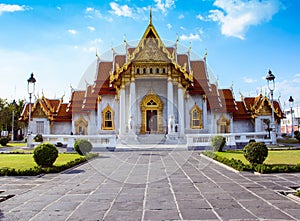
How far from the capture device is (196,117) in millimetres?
29641

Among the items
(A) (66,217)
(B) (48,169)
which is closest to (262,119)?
(B) (48,169)

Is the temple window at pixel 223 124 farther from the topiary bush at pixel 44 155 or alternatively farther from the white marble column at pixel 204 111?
the topiary bush at pixel 44 155

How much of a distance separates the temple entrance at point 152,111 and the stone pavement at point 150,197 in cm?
1793

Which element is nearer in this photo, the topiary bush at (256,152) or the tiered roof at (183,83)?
the topiary bush at (256,152)

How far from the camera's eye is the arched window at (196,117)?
96.3 feet

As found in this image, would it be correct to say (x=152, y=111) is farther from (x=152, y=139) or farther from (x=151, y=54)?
(x=151, y=54)

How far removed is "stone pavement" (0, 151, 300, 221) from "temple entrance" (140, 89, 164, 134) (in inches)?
706

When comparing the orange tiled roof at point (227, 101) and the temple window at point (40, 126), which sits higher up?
the orange tiled roof at point (227, 101)

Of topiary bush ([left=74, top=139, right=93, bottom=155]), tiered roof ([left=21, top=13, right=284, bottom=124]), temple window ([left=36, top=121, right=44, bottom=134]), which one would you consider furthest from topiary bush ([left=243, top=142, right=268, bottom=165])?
temple window ([left=36, top=121, right=44, bottom=134])

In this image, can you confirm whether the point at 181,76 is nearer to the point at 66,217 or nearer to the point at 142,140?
the point at 142,140

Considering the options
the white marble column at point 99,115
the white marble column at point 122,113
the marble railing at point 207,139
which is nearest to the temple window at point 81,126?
the white marble column at point 99,115

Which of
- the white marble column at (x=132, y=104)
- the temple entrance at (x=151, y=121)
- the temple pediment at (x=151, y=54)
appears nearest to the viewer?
the white marble column at (x=132, y=104)

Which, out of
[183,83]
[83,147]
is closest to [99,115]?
[183,83]

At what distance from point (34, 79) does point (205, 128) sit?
16978 mm
